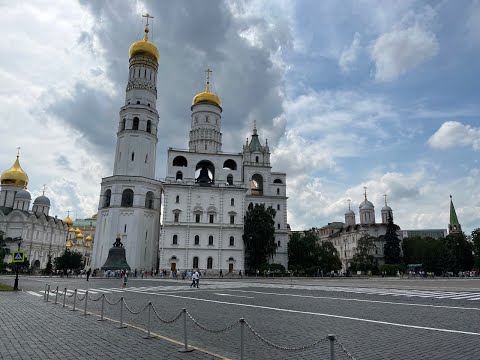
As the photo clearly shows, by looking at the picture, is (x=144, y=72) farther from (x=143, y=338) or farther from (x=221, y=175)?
(x=143, y=338)

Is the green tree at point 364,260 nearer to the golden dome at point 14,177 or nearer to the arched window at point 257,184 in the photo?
the arched window at point 257,184

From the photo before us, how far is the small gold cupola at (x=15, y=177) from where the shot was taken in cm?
8288

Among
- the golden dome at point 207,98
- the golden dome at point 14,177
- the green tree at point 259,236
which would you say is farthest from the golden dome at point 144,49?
the golden dome at point 14,177

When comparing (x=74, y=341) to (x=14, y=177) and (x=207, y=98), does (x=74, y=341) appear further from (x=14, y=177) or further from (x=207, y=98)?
(x=14, y=177)

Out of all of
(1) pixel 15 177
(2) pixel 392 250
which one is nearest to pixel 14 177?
(1) pixel 15 177

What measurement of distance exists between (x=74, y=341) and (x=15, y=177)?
287 feet

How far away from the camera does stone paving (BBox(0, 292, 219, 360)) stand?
24.9 ft

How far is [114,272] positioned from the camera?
47375 millimetres

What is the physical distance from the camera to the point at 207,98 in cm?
6906

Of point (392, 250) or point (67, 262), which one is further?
point (392, 250)

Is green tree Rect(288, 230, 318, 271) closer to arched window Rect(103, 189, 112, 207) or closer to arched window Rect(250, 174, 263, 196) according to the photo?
arched window Rect(250, 174, 263, 196)

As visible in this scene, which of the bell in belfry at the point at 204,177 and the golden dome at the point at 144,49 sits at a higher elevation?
the golden dome at the point at 144,49

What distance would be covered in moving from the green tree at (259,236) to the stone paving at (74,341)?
4463cm

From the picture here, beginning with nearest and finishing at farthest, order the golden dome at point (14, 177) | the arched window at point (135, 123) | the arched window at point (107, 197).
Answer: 1. the arched window at point (107, 197)
2. the arched window at point (135, 123)
3. the golden dome at point (14, 177)
